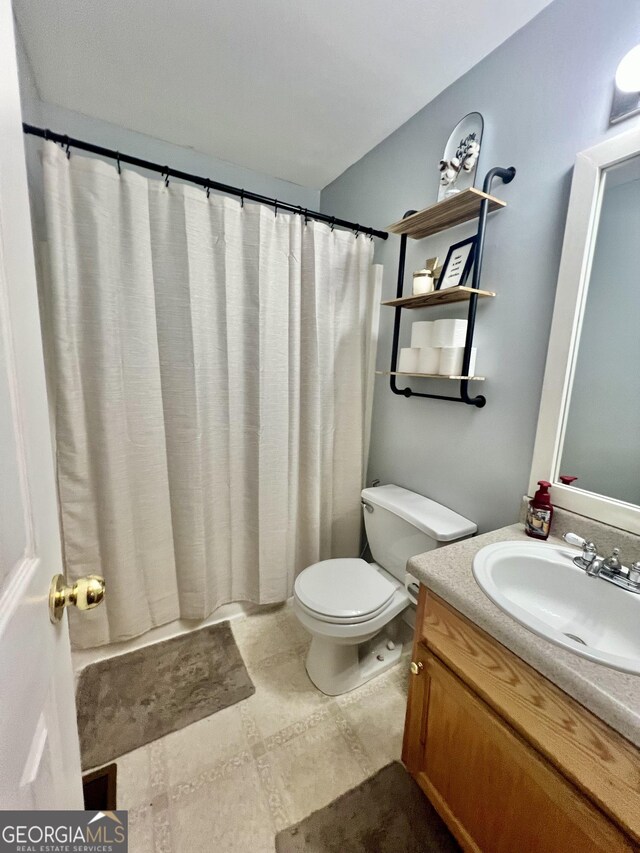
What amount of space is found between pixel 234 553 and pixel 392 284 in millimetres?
1547

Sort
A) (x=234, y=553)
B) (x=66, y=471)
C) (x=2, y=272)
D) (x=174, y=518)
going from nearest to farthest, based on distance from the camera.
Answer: (x=2, y=272) → (x=66, y=471) → (x=174, y=518) → (x=234, y=553)

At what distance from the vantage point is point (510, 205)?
1.19 m

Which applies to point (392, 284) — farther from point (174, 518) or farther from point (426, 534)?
point (174, 518)

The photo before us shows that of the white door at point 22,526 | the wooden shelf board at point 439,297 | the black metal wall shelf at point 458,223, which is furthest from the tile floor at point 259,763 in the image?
the wooden shelf board at point 439,297

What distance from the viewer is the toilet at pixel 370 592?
128 centimetres

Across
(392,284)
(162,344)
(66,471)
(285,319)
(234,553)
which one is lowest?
(234,553)

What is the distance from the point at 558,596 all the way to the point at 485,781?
0.46 metres

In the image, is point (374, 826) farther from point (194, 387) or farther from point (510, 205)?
point (510, 205)

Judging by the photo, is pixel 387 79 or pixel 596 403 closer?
pixel 596 403

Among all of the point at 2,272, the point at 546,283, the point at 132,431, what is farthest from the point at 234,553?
the point at 546,283

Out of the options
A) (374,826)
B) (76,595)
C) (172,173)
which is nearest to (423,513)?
(374,826)

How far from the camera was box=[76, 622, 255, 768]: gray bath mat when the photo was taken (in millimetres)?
1216

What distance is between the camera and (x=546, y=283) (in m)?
1.11

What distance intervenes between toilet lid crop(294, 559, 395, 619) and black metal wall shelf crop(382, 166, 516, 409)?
2.65 feet
